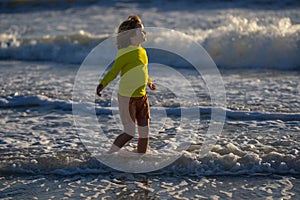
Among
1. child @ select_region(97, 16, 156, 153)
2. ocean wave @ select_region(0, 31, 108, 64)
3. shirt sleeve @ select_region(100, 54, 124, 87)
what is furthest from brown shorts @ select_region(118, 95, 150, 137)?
ocean wave @ select_region(0, 31, 108, 64)

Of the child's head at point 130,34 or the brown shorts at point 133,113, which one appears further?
the brown shorts at point 133,113

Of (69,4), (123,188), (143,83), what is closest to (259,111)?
(143,83)

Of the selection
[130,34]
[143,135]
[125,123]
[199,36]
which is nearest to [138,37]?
[130,34]

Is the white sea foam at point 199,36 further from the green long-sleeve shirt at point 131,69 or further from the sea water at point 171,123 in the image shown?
the green long-sleeve shirt at point 131,69

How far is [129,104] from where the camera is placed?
5148 mm

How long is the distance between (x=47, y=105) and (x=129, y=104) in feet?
9.02

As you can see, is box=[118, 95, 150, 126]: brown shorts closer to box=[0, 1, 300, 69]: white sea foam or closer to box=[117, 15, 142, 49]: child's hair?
box=[117, 15, 142, 49]: child's hair

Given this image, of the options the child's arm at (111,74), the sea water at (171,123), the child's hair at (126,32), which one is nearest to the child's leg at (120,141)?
the sea water at (171,123)

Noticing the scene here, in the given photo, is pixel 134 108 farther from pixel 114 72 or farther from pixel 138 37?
pixel 138 37

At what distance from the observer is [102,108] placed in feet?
24.4

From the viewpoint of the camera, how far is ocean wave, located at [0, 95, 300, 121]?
22.0 ft

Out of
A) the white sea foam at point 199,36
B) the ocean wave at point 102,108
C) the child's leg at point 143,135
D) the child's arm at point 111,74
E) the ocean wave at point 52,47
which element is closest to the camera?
the child's arm at point 111,74

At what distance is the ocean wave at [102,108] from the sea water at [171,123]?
0.04 ft

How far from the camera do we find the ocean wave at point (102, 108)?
6.71 metres
